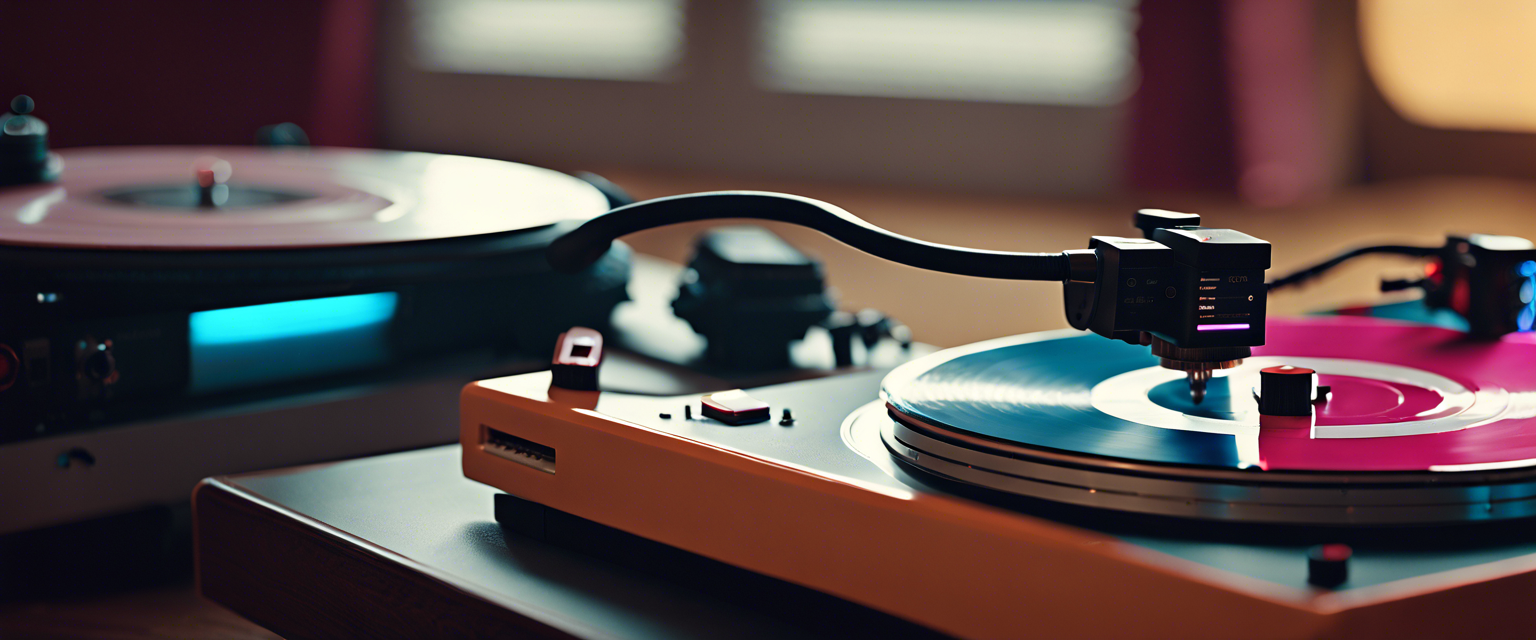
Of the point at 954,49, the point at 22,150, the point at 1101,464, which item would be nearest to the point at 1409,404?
the point at 1101,464

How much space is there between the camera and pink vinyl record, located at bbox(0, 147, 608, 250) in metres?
0.83

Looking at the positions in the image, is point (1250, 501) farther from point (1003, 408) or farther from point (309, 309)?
point (309, 309)

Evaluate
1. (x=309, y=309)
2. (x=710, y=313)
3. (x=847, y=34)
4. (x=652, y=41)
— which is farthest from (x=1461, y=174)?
(x=309, y=309)

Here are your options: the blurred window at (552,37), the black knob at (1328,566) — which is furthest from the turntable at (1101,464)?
the blurred window at (552,37)

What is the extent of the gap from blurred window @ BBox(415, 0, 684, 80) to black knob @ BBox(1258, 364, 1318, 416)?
14.0ft

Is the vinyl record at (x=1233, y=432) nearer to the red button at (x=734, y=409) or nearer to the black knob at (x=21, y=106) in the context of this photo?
the red button at (x=734, y=409)

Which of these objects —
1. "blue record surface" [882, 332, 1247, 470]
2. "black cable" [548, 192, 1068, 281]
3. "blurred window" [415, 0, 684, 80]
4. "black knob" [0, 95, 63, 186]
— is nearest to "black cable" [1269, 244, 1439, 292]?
"blue record surface" [882, 332, 1247, 470]

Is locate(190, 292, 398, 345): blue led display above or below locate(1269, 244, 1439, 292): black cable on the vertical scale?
below

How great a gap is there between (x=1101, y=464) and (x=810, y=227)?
0.56ft

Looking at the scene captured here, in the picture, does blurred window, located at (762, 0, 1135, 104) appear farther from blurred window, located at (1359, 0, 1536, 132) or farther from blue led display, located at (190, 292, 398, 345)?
blue led display, located at (190, 292, 398, 345)

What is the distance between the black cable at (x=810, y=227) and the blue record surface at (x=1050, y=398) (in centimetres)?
6

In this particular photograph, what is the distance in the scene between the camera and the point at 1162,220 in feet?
1.77

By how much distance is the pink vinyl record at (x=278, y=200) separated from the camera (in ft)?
2.73

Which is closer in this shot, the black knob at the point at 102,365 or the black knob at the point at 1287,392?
the black knob at the point at 1287,392
